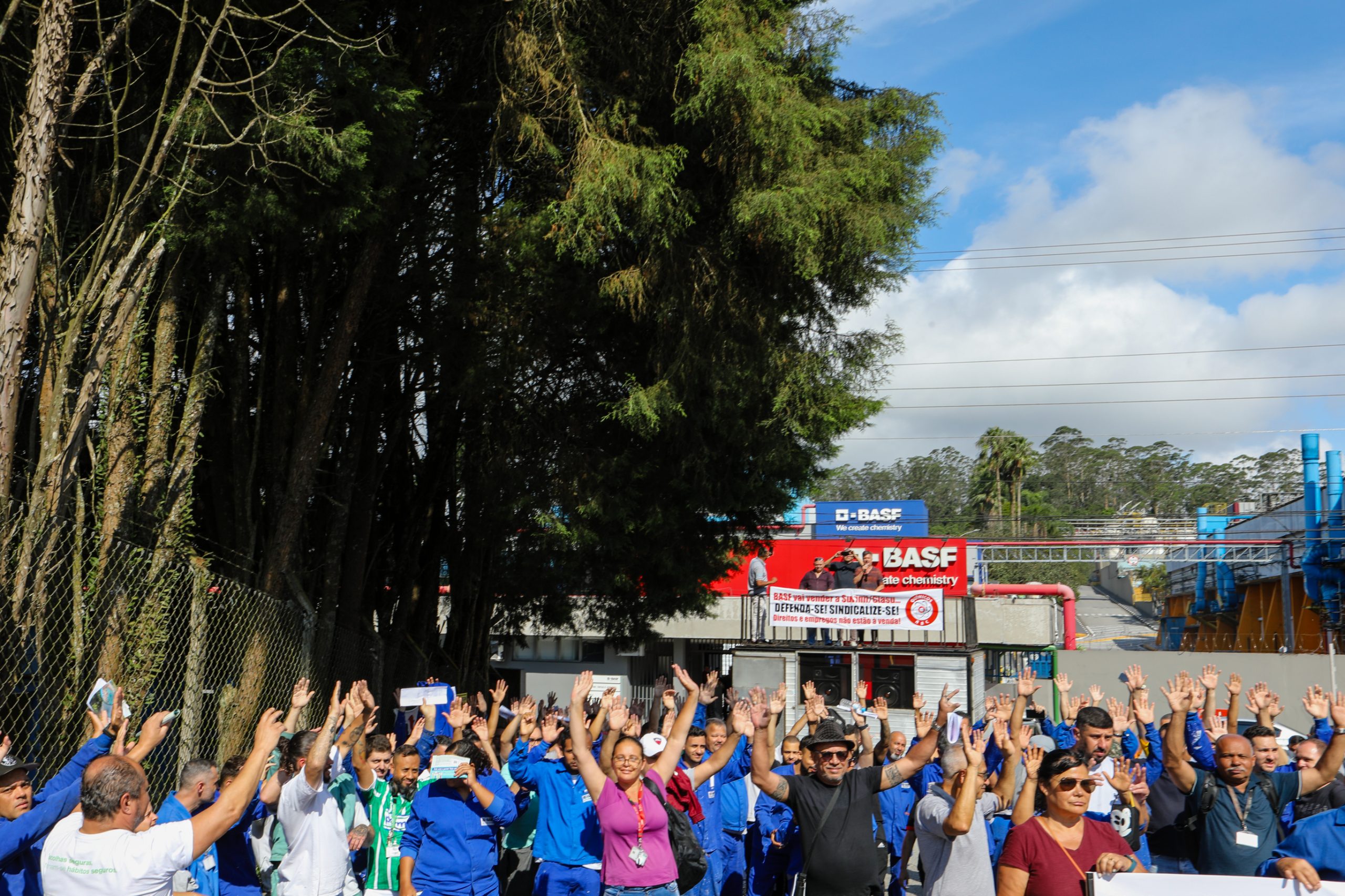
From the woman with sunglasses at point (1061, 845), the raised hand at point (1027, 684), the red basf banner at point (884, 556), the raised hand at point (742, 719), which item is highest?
the red basf banner at point (884, 556)

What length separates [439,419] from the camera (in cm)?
1391

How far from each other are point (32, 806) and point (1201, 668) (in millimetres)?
29108

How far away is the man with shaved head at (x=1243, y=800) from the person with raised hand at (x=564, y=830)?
313 centimetres

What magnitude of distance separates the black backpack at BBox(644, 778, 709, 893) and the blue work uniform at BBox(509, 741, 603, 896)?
918 millimetres

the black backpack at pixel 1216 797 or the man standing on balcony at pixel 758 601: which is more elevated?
the man standing on balcony at pixel 758 601

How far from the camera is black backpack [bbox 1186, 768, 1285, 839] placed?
5375 mm

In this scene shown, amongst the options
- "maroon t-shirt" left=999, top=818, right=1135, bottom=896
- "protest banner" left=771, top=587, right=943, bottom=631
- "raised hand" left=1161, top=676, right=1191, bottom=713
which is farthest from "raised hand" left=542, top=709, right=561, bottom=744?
"protest banner" left=771, top=587, right=943, bottom=631

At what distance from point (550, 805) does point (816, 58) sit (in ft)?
24.4

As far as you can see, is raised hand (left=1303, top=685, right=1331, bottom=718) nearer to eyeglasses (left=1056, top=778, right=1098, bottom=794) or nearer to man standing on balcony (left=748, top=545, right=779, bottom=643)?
eyeglasses (left=1056, top=778, right=1098, bottom=794)

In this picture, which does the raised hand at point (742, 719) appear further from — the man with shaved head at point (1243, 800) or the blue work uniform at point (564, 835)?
the man with shaved head at point (1243, 800)

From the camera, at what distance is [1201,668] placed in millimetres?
28031

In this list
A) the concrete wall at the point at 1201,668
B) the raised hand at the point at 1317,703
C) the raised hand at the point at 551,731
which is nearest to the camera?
the raised hand at the point at 1317,703

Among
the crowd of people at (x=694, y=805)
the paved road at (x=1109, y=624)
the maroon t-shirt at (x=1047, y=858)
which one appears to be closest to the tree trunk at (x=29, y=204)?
the crowd of people at (x=694, y=805)

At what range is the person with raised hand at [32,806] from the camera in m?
4.05
